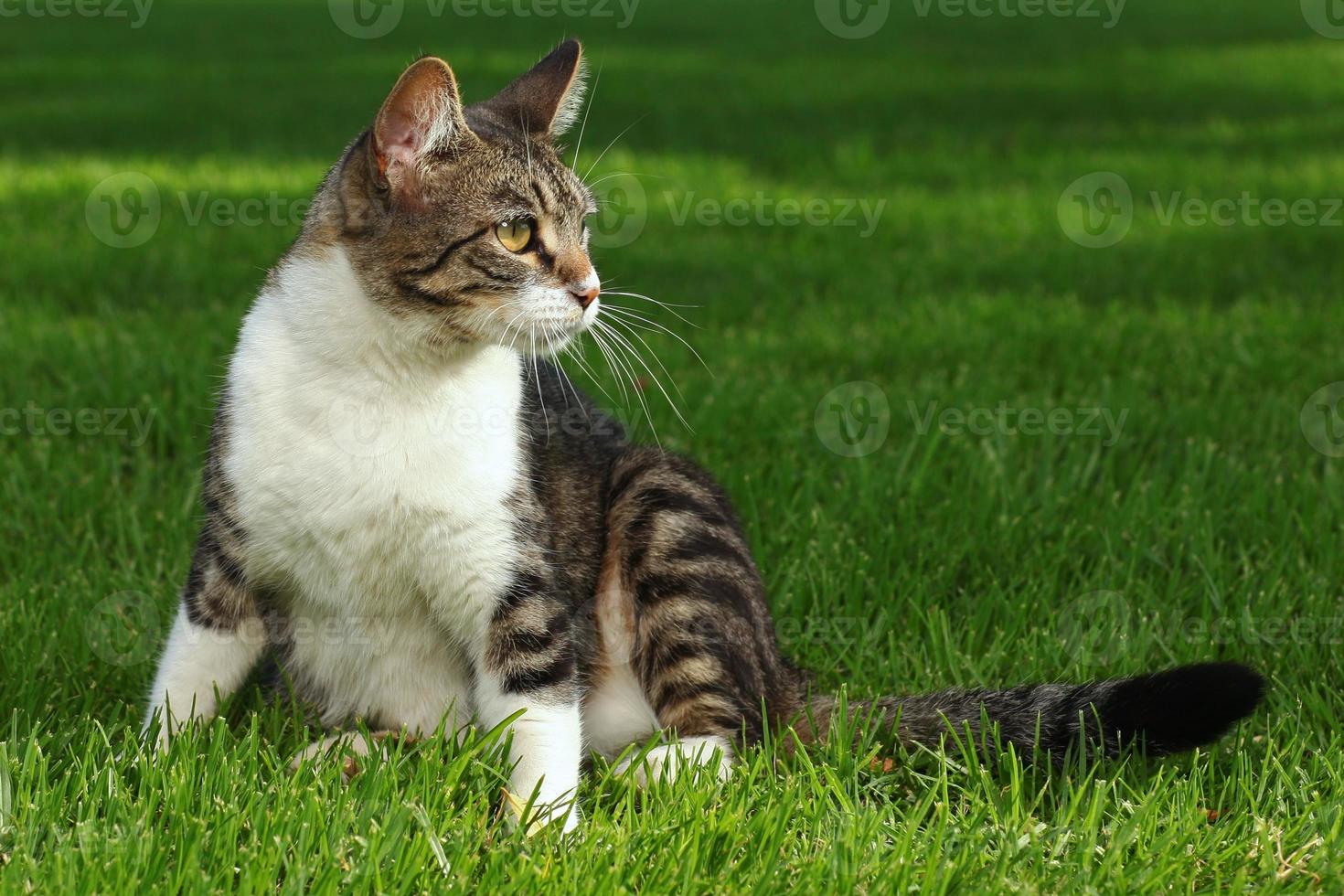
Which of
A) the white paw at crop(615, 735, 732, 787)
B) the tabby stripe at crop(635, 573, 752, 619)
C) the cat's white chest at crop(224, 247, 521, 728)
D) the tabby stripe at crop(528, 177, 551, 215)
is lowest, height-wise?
the white paw at crop(615, 735, 732, 787)

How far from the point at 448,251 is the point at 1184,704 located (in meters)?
1.89

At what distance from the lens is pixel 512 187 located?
3.12 meters

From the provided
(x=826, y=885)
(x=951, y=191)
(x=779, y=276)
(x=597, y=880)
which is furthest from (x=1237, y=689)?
(x=951, y=191)

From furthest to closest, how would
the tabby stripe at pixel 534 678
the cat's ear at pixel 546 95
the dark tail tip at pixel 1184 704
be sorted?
1. the cat's ear at pixel 546 95
2. the tabby stripe at pixel 534 678
3. the dark tail tip at pixel 1184 704

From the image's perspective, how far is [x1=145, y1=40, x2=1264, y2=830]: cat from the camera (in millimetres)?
3008

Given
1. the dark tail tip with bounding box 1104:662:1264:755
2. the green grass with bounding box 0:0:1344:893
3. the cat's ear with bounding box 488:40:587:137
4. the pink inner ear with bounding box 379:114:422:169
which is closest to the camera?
the green grass with bounding box 0:0:1344:893

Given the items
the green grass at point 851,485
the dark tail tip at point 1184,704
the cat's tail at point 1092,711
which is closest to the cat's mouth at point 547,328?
the green grass at point 851,485

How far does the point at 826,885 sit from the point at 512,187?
1678mm

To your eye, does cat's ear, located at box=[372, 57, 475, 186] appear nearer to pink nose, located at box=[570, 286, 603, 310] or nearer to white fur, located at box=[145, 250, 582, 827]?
white fur, located at box=[145, 250, 582, 827]

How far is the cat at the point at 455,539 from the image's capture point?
3008 millimetres

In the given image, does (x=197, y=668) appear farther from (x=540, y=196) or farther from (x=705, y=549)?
(x=540, y=196)

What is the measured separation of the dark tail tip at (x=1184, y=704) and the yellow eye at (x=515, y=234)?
1.69 m

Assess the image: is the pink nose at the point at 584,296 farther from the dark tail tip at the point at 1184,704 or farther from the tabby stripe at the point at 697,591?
the dark tail tip at the point at 1184,704

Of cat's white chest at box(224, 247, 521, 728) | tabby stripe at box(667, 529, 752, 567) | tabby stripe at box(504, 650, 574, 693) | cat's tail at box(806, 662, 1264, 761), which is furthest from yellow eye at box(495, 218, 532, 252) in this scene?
cat's tail at box(806, 662, 1264, 761)
